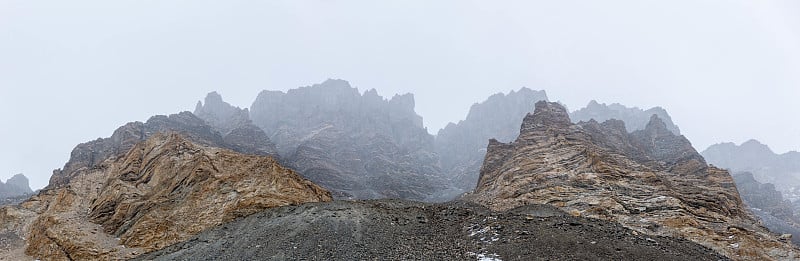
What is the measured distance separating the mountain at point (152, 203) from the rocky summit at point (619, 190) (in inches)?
981

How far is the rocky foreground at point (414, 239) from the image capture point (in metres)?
25.5

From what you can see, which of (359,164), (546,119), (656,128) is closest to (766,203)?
(656,128)

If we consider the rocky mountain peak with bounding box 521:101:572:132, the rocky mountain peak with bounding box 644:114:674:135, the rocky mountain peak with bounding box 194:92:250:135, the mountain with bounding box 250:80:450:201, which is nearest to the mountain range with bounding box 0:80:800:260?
the rocky mountain peak with bounding box 521:101:572:132

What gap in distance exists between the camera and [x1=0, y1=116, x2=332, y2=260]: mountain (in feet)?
114

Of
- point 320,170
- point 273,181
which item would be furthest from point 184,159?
point 320,170

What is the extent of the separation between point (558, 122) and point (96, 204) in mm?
73498

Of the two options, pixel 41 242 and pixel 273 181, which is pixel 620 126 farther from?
pixel 41 242

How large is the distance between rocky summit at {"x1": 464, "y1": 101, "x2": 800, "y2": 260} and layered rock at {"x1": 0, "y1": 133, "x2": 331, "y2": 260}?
2495 centimetres

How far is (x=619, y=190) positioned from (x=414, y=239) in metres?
27.4

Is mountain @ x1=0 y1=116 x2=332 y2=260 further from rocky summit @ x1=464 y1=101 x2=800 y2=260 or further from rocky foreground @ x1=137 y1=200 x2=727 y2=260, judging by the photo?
rocky summit @ x1=464 y1=101 x2=800 y2=260

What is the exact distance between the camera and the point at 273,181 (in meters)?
39.8

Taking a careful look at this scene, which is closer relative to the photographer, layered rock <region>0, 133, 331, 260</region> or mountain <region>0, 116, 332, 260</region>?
layered rock <region>0, 133, 331, 260</region>

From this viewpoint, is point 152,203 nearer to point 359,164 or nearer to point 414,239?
point 414,239

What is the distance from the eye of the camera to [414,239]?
94.8 ft
